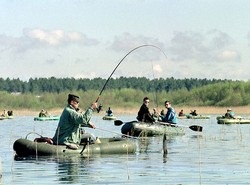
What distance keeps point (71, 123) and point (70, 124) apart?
0.05m

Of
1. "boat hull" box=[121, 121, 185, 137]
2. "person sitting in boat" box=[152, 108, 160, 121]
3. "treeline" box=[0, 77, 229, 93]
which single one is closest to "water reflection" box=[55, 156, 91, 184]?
"boat hull" box=[121, 121, 185, 137]

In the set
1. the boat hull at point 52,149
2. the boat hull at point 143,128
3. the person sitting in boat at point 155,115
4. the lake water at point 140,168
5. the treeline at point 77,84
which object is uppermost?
the treeline at point 77,84

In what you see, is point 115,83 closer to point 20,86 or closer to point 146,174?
point 20,86

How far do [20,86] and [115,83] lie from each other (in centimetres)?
1881

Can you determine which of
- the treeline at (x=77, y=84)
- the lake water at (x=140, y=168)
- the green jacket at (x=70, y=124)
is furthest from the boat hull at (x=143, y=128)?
the treeline at (x=77, y=84)

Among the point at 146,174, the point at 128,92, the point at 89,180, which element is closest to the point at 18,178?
the point at 89,180

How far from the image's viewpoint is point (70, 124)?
20.3m

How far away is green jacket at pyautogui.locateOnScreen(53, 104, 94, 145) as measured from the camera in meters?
19.9

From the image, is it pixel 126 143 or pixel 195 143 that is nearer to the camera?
pixel 126 143

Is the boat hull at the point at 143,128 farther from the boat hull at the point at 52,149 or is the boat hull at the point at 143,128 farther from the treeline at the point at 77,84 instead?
the treeline at the point at 77,84

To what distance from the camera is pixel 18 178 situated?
666 inches

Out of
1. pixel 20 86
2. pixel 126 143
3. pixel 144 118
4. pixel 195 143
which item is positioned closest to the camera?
pixel 126 143

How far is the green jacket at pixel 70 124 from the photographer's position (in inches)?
785

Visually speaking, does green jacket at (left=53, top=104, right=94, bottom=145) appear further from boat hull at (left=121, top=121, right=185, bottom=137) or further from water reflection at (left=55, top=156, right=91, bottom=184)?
boat hull at (left=121, top=121, right=185, bottom=137)
